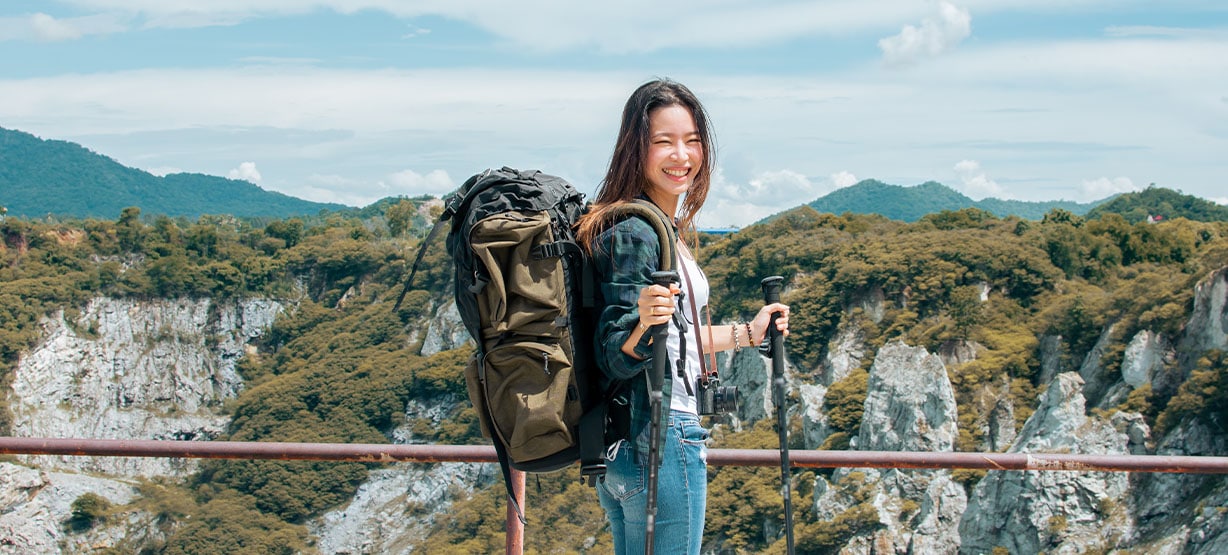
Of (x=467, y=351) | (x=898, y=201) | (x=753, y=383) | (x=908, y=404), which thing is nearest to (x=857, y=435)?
(x=908, y=404)

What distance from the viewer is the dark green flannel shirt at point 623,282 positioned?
180 cm

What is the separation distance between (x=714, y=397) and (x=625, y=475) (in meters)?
0.26

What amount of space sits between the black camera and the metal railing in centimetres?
63

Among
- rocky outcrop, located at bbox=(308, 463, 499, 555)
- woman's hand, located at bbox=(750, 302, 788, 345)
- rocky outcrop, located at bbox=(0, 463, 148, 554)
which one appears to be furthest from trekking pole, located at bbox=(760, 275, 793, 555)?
rocky outcrop, located at bbox=(0, 463, 148, 554)

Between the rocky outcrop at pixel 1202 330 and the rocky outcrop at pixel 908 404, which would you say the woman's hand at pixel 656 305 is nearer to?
the rocky outcrop at pixel 1202 330

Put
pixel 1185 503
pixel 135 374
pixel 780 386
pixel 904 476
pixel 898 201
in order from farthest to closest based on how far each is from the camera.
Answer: pixel 898 201 → pixel 135 374 → pixel 904 476 → pixel 1185 503 → pixel 780 386

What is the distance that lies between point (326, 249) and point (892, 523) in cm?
5187

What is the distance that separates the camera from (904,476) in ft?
92.0

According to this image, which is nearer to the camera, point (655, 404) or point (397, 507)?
point (655, 404)

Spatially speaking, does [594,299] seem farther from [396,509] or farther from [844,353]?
[396,509]

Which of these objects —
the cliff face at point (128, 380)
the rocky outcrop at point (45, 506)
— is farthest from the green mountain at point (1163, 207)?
the cliff face at point (128, 380)

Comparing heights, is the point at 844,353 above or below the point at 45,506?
above

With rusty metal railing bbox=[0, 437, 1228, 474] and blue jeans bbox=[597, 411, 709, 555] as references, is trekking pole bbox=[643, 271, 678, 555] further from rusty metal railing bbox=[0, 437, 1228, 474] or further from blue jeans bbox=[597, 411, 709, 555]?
rusty metal railing bbox=[0, 437, 1228, 474]

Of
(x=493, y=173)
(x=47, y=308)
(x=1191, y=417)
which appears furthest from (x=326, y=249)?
(x=493, y=173)
